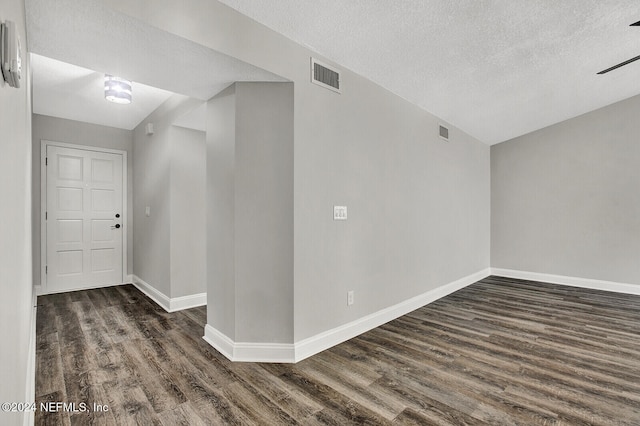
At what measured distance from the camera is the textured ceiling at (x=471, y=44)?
7.58 ft

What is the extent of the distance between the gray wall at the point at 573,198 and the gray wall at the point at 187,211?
5.31 m

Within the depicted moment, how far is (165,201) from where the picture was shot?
13.1ft

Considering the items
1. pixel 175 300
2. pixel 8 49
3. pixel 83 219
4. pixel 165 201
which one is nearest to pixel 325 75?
pixel 8 49

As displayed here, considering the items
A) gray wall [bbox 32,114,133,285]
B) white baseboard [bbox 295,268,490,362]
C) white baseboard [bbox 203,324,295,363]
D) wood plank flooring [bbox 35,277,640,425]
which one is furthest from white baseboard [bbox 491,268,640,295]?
gray wall [bbox 32,114,133,285]

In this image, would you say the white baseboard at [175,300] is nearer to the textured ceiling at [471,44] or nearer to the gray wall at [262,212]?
the gray wall at [262,212]

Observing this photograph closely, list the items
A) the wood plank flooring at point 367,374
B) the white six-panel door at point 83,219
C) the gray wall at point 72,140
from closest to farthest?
the wood plank flooring at point 367,374 < the gray wall at point 72,140 < the white six-panel door at point 83,219

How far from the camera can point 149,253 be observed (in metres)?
4.49

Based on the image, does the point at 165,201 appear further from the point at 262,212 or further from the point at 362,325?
the point at 362,325

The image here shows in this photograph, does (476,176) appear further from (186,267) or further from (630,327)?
(186,267)

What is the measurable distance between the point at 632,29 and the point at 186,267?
5.36 m

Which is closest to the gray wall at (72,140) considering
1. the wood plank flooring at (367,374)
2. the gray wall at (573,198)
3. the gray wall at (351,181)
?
the wood plank flooring at (367,374)

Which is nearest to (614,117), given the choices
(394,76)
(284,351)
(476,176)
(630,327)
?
(476,176)

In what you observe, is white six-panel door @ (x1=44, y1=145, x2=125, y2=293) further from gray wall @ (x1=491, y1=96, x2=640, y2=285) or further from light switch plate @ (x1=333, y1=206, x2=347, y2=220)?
gray wall @ (x1=491, y1=96, x2=640, y2=285)

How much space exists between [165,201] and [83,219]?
1913 millimetres
